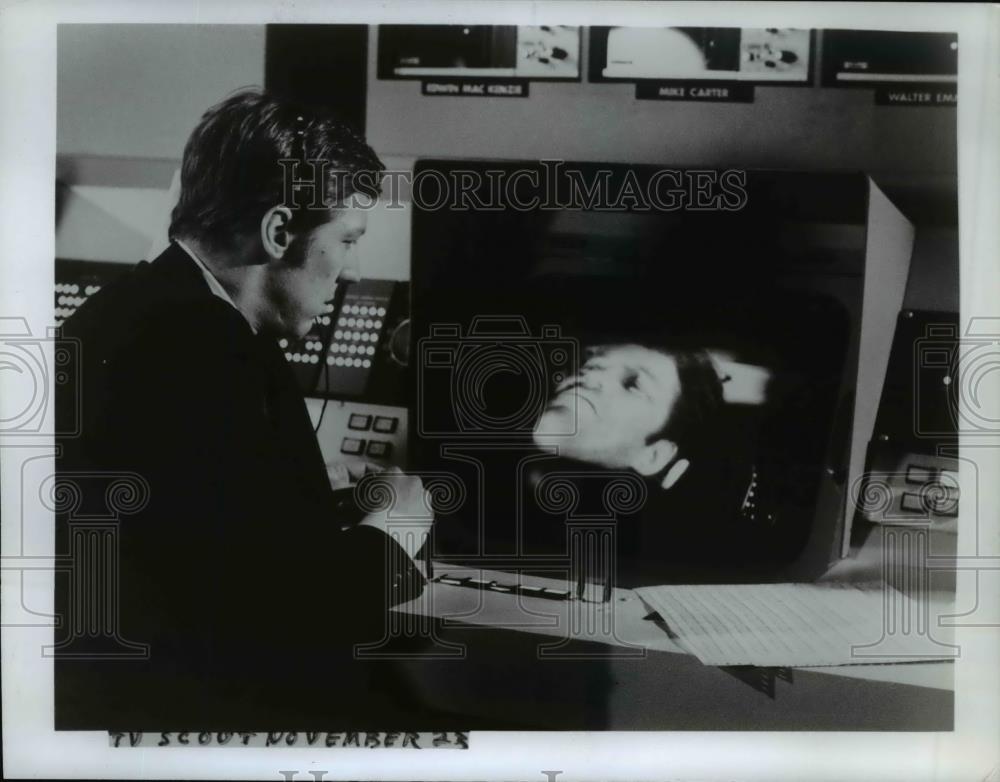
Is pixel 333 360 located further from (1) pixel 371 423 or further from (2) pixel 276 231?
(2) pixel 276 231

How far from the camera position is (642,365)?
119 centimetres

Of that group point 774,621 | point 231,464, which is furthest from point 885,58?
point 231,464

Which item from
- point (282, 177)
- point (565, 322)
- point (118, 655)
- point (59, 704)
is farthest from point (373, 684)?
point (282, 177)

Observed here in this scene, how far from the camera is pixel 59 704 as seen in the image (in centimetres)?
121

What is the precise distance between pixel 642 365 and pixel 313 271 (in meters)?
0.59

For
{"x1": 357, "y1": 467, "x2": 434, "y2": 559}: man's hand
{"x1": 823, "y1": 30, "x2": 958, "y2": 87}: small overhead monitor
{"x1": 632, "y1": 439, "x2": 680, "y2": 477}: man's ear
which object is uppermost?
Answer: {"x1": 823, "y1": 30, "x2": 958, "y2": 87}: small overhead monitor

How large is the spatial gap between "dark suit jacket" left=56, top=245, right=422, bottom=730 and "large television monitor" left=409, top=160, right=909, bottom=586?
198 mm

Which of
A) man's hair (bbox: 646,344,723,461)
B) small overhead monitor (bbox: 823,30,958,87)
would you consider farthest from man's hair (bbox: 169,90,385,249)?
small overhead monitor (bbox: 823,30,958,87)

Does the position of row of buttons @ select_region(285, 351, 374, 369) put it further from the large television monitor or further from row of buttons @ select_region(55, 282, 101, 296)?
row of buttons @ select_region(55, 282, 101, 296)

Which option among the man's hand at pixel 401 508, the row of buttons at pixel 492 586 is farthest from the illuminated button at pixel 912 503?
the man's hand at pixel 401 508

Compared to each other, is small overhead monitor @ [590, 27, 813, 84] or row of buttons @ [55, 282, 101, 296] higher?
small overhead monitor @ [590, 27, 813, 84]

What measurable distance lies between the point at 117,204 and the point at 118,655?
776 millimetres

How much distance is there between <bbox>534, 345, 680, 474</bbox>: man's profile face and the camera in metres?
1.19

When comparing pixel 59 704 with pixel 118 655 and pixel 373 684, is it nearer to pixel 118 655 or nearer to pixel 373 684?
pixel 118 655
